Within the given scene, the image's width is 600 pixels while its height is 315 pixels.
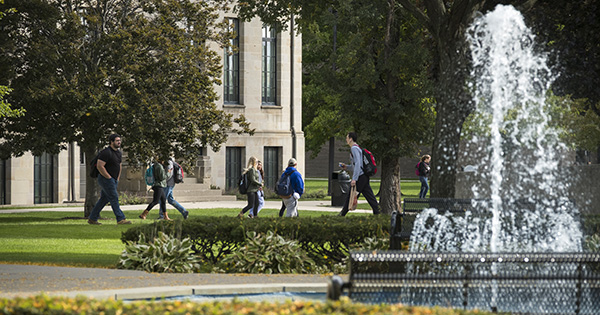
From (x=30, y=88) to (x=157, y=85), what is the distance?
9.58ft

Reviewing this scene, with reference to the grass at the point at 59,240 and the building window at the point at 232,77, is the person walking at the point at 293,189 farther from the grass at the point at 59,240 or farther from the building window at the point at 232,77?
the building window at the point at 232,77

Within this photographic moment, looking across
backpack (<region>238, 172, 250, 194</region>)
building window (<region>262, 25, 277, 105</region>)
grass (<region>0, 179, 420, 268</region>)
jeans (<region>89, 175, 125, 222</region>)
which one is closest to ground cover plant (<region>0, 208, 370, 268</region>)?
grass (<region>0, 179, 420, 268</region>)

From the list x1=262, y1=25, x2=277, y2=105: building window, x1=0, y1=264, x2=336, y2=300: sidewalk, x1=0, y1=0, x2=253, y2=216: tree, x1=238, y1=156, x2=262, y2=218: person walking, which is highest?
x1=262, y1=25, x2=277, y2=105: building window

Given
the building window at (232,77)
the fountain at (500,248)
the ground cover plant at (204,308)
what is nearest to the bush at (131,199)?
the building window at (232,77)

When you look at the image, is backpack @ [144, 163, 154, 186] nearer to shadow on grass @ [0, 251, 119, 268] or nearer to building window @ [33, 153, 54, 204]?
shadow on grass @ [0, 251, 119, 268]

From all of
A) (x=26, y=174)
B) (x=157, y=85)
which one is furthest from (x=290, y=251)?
(x=26, y=174)

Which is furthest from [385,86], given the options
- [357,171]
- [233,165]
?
[233,165]

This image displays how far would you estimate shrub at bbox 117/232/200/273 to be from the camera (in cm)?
1121

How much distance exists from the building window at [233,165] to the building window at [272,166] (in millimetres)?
1169

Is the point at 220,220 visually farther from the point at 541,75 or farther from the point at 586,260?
the point at 541,75

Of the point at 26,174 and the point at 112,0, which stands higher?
the point at 112,0

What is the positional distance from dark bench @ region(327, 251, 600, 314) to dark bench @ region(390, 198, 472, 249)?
2.40 m

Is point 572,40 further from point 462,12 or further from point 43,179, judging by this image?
point 43,179

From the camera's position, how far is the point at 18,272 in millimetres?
10656
